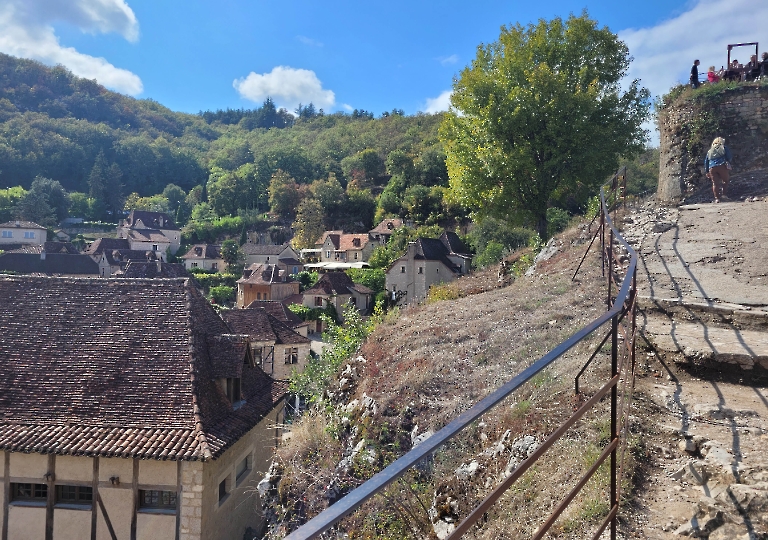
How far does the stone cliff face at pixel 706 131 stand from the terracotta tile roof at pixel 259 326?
18.9 metres

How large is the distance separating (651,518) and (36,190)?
109422 mm

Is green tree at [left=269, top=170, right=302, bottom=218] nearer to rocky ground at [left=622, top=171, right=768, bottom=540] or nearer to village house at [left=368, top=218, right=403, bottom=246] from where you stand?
village house at [left=368, top=218, right=403, bottom=246]

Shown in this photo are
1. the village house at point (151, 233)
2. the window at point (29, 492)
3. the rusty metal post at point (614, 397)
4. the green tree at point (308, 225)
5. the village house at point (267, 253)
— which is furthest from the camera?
the village house at point (151, 233)

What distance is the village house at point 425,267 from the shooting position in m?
42.0

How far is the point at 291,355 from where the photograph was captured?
90.1ft

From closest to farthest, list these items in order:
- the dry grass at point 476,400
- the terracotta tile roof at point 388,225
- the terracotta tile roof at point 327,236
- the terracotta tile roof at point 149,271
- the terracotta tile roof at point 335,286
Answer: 1. the dry grass at point 476,400
2. the terracotta tile roof at point 149,271
3. the terracotta tile roof at point 335,286
4. the terracotta tile roof at point 388,225
5. the terracotta tile roof at point 327,236

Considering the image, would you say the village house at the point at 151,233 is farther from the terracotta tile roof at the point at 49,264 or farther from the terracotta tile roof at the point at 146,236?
the terracotta tile roof at the point at 49,264

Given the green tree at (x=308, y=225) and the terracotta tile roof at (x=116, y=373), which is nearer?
the terracotta tile roof at (x=116, y=373)

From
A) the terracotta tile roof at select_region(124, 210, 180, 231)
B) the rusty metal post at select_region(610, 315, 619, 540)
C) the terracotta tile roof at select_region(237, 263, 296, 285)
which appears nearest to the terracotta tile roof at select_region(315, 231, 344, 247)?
the terracotta tile roof at select_region(237, 263, 296, 285)

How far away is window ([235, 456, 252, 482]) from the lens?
13511 mm

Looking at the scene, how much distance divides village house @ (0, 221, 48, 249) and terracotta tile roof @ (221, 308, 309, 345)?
2503 inches

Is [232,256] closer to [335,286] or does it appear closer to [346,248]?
[346,248]

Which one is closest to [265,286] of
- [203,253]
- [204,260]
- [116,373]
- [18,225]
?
[204,260]

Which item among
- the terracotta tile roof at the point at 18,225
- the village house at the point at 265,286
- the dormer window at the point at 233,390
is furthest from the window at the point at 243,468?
the terracotta tile roof at the point at 18,225
